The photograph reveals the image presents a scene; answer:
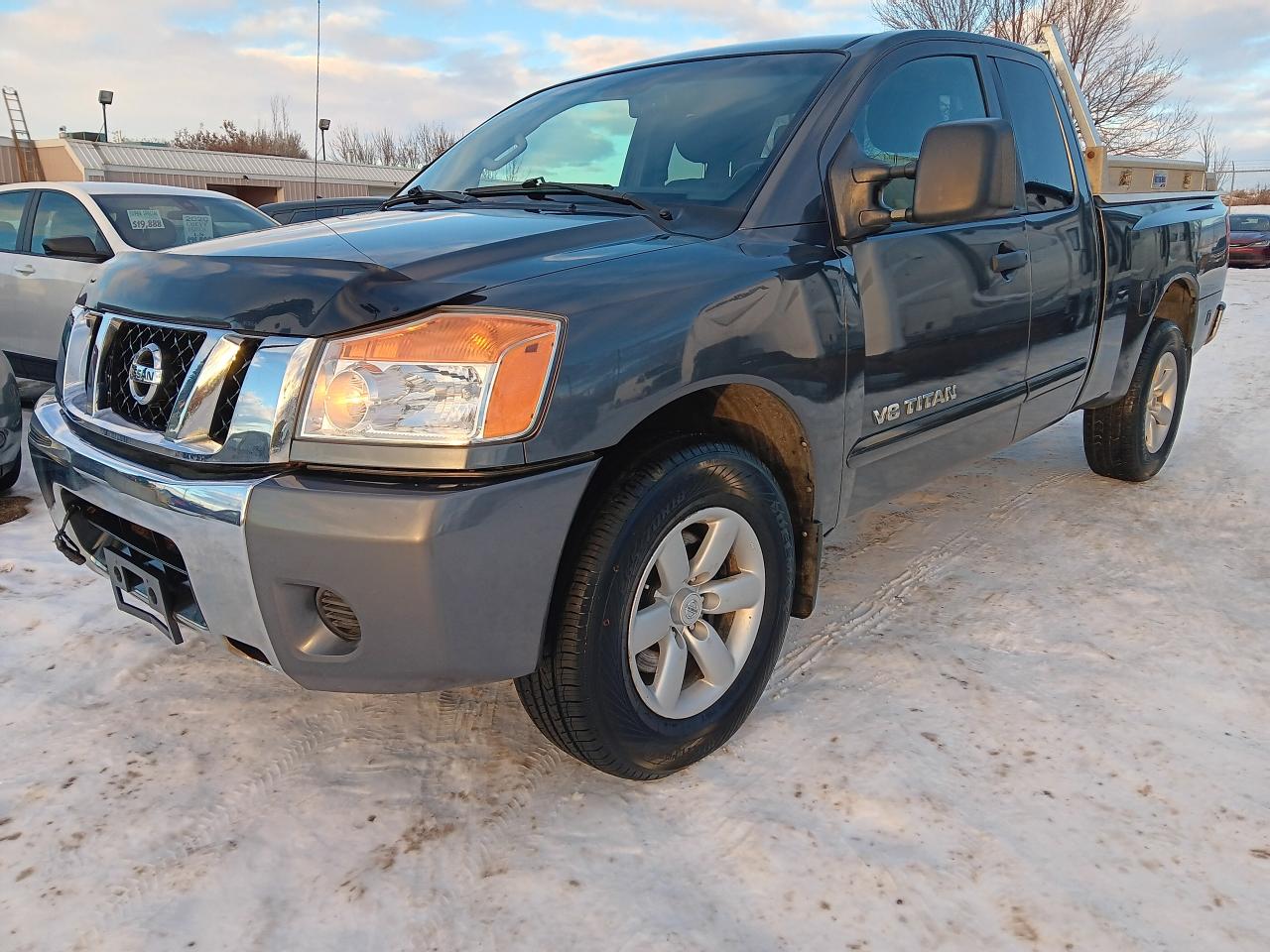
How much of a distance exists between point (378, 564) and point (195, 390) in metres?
0.57

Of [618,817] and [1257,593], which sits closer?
[618,817]

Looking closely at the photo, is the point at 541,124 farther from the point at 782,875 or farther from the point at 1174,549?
the point at 1174,549

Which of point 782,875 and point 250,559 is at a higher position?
point 250,559

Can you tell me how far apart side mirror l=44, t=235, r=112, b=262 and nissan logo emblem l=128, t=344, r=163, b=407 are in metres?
4.63

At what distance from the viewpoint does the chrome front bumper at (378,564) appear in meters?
1.71

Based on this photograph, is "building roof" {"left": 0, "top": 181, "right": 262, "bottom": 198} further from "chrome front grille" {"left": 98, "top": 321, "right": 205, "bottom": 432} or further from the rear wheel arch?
the rear wheel arch

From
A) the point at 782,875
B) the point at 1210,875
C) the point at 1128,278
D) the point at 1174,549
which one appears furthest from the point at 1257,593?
the point at 782,875

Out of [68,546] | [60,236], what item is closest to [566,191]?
[68,546]

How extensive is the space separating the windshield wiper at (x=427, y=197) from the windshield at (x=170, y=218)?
381cm

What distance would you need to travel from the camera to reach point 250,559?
1764 mm

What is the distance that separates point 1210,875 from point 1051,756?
17.9 inches

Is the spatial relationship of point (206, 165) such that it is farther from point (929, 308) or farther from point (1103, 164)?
point (929, 308)

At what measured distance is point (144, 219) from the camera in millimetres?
6391

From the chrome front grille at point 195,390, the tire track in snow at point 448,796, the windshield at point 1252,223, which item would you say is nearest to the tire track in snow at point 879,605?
the tire track in snow at point 448,796
